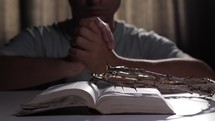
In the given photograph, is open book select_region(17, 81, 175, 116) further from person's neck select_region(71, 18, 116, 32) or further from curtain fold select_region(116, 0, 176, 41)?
curtain fold select_region(116, 0, 176, 41)

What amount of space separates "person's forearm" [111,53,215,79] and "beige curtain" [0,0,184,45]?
0.85m

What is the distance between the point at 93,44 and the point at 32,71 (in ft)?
0.76

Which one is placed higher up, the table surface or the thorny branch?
the thorny branch

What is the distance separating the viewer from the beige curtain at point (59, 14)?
87.4 inches

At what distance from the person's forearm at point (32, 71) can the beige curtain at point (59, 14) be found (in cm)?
88

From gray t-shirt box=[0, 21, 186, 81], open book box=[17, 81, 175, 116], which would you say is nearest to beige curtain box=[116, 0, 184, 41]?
gray t-shirt box=[0, 21, 186, 81]

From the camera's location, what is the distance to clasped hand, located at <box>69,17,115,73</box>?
1.22 m

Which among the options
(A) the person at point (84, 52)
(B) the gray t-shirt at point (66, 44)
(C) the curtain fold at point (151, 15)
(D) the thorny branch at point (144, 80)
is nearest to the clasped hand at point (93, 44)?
(A) the person at point (84, 52)

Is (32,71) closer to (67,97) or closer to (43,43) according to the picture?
(43,43)

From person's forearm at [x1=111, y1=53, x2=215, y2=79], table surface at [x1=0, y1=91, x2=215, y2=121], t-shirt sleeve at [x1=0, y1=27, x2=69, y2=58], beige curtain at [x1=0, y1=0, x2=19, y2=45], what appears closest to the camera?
table surface at [x1=0, y1=91, x2=215, y2=121]

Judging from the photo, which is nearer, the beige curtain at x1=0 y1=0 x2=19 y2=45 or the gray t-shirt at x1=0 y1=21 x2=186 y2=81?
the gray t-shirt at x1=0 y1=21 x2=186 y2=81

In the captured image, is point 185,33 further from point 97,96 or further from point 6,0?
point 97,96

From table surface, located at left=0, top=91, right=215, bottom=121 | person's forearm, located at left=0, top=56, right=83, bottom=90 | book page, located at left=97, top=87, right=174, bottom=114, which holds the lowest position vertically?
person's forearm, located at left=0, top=56, right=83, bottom=90

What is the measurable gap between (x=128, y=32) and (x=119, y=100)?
1.12 m
